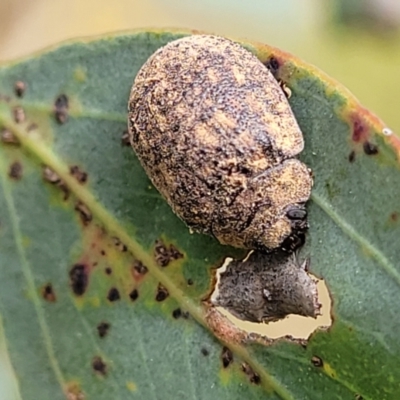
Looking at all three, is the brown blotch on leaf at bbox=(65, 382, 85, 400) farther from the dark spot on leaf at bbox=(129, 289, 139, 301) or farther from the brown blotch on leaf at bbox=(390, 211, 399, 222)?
the brown blotch on leaf at bbox=(390, 211, 399, 222)

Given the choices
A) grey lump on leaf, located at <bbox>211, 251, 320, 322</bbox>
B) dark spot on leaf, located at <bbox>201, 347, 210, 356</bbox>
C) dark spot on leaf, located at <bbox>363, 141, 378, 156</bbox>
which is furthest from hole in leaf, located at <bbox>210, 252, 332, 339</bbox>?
dark spot on leaf, located at <bbox>363, 141, 378, 156</bbox>

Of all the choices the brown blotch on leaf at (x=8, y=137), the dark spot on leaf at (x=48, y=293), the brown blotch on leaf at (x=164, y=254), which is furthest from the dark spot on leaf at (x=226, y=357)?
the brown blotch on leaf at (x=8, y=137)

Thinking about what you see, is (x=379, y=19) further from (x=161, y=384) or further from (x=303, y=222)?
(x=161, y=384)

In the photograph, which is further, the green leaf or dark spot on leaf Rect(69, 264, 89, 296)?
dark spot on leaf Rect(69, 264, 89, 296)

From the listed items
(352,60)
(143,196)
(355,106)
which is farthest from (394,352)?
(352,60)

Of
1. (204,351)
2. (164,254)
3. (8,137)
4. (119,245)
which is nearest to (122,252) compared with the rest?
(119,245)

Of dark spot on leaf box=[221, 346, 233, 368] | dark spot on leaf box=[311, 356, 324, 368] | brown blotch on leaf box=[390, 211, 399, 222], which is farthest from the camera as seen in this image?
dark spot on leaf box=[221, 346, 233, 368]

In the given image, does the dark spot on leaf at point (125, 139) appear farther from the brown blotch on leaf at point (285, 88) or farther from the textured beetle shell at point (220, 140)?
the brown blotch on leaf at point (285, 88)
